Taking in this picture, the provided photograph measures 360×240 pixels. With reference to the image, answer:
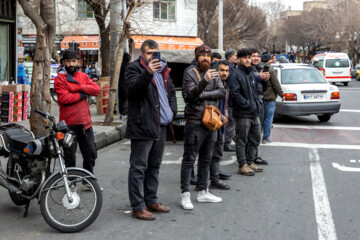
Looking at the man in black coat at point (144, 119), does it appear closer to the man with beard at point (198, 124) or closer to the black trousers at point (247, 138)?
the man with beard at point (198, 124)

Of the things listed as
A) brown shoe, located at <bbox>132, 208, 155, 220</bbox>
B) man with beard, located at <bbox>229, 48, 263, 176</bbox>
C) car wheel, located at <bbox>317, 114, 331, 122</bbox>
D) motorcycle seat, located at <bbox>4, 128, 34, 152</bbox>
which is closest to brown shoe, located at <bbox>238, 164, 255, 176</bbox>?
man with beard, located at <bbox>229, 48, 263, 176</bbox>

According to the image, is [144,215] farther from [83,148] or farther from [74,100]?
[74,100]

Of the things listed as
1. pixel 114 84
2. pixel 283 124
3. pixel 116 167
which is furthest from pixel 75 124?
pixel 283 124

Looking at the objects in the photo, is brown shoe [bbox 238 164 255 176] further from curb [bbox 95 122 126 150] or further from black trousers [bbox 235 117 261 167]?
curb [bbox 95 122 126 150]

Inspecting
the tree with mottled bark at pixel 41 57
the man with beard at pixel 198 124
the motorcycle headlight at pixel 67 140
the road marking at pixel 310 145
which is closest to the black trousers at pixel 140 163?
the man with beard at pixel 198 124

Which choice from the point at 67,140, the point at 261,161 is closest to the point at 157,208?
the point at 67,140

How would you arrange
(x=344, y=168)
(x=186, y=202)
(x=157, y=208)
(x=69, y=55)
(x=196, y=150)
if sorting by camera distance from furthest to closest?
(x=344, y=168) < (x=69, y=55) < (x=196, y=150) < (x=186, y=202) < (x=157, y=208)

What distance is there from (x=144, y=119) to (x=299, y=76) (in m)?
9.52

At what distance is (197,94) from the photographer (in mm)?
5707

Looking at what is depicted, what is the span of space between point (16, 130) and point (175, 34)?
101 ft

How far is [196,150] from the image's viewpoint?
19.6 feet

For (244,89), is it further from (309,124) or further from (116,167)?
(309,124)

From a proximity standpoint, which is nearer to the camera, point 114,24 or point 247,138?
point 247,138

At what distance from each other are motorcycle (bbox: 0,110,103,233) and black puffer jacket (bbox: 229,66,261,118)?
306 centimetres
